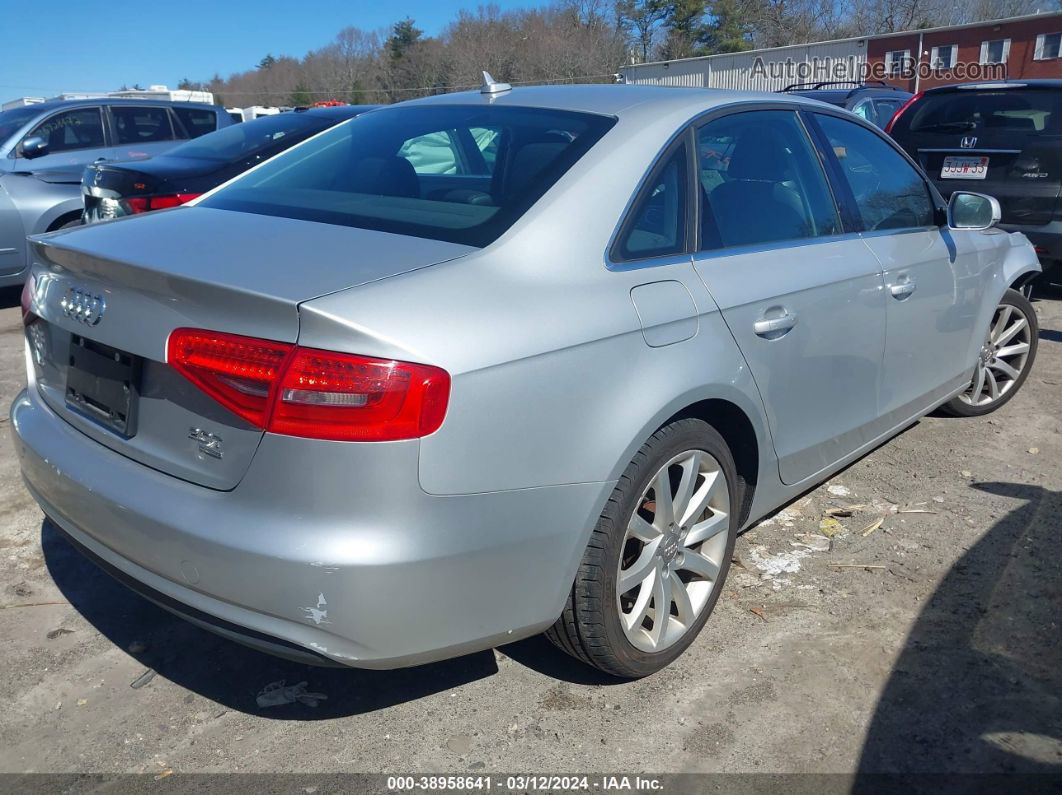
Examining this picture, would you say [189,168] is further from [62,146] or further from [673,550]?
[673,550]

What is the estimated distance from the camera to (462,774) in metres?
2.38

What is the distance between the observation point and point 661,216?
269 centimetres

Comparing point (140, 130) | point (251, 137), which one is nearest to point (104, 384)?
point (251, 137)

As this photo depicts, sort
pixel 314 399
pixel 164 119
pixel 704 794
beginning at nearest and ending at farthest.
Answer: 1. pixel 314 399
2. pixel 704 794
3. pixel 164 119

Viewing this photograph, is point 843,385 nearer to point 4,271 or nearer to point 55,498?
point 55,498

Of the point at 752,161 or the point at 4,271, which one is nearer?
the point at 752,161

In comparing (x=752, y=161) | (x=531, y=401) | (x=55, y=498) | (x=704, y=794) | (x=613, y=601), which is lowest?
(x=704, y=794)

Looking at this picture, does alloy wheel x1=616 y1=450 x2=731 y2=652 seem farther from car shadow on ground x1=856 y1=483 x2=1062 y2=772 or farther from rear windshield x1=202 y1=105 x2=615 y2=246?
rear windshield x1=202 y1=105 x2=615 y2=246

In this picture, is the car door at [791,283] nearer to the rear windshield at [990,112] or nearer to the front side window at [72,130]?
the rear windshield at [990,112]

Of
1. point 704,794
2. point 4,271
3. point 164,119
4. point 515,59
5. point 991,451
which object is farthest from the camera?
point 515,59

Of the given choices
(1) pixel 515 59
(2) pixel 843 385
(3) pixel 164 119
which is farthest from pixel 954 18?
(2) pixel 843 385

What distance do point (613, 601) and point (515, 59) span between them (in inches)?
2321

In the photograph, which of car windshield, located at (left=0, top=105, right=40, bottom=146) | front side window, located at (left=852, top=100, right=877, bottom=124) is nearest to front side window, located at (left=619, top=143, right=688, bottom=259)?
car windshield, located at (left=0, top=105, right=40, bottom=146)

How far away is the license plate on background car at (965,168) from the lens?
22.4 feet
